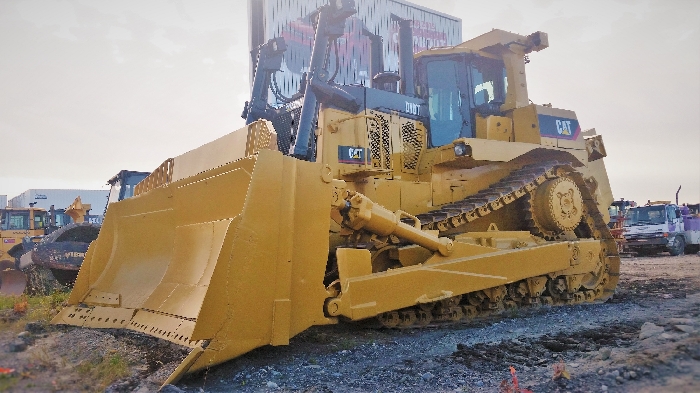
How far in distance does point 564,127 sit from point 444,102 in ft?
6.35

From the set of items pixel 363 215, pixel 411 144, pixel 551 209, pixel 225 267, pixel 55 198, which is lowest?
pixel 225 267

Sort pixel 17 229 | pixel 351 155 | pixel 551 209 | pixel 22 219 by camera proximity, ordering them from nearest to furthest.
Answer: pixel 351 155, pixel 551 209, pixel 17 229, pixel 22 219

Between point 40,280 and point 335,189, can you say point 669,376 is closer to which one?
point 335,189

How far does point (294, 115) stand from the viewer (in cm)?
722

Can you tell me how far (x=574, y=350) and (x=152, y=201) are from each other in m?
4.44

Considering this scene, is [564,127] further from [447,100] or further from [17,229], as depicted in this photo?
[17,229]

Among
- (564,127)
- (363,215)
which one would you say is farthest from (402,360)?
(564,127)

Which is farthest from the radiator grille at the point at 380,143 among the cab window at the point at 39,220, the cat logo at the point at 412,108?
the cab window at the point at 39,220

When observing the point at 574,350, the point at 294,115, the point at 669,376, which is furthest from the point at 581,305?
the point at 294,115

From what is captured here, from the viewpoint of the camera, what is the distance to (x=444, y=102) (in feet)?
24.2

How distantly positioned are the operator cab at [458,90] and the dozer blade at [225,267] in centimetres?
370

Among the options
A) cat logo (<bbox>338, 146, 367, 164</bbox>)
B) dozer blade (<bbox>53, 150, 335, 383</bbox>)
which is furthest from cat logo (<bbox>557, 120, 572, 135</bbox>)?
dozer blade (<bbox>53, 150, 335, 383</bbox>)

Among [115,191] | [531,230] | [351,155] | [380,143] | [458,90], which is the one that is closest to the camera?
[380,143]

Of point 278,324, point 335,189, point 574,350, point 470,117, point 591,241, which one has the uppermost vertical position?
point 470,117
